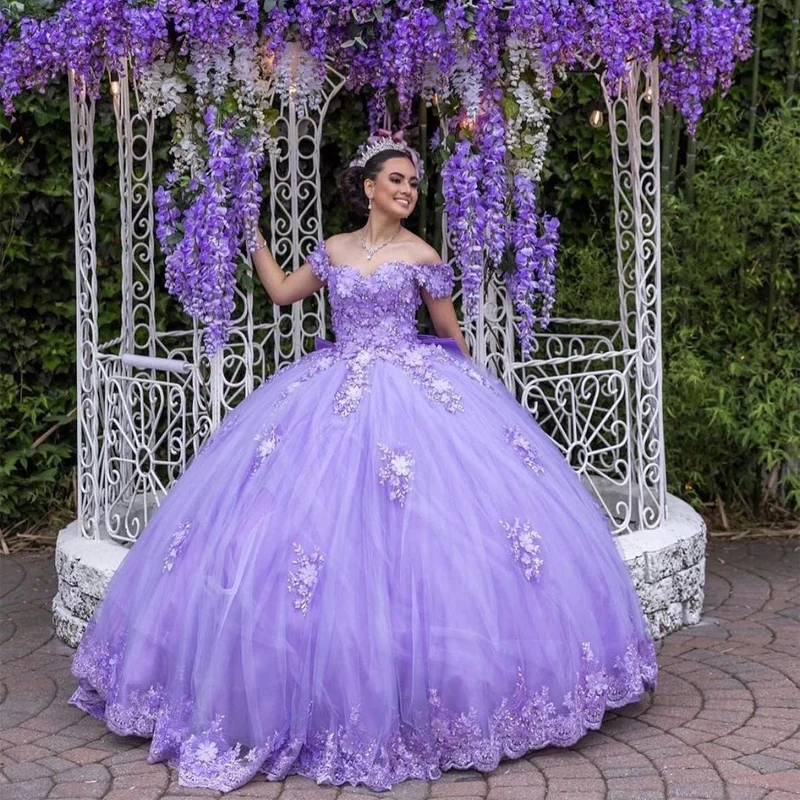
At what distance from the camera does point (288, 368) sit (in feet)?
14.9

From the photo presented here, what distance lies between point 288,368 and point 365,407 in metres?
0.50

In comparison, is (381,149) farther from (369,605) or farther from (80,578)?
(80,578)

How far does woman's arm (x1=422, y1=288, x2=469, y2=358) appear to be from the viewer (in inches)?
179

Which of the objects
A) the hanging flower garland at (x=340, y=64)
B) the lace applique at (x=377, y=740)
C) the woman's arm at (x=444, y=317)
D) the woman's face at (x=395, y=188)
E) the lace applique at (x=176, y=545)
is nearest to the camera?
the lace applique at (x=377, y=740)

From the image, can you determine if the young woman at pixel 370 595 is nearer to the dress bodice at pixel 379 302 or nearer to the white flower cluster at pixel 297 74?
the dress bodice at pixel 379 302

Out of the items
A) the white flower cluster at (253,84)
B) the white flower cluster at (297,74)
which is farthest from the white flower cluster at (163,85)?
the white flower cluster at (297,74)

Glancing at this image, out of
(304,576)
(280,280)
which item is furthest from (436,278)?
(304,576)

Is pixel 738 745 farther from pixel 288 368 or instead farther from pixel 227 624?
pixel 288 368

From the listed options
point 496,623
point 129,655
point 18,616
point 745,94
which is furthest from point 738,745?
point 745,94

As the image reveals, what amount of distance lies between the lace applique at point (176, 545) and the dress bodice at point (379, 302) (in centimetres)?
77

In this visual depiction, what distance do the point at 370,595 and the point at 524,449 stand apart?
748 mm

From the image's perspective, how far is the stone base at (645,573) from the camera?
197 inches

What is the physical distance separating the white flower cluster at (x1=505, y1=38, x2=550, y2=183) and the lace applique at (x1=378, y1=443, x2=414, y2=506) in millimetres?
1117

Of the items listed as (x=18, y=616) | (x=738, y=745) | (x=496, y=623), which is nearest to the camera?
(x=496, y=623)
